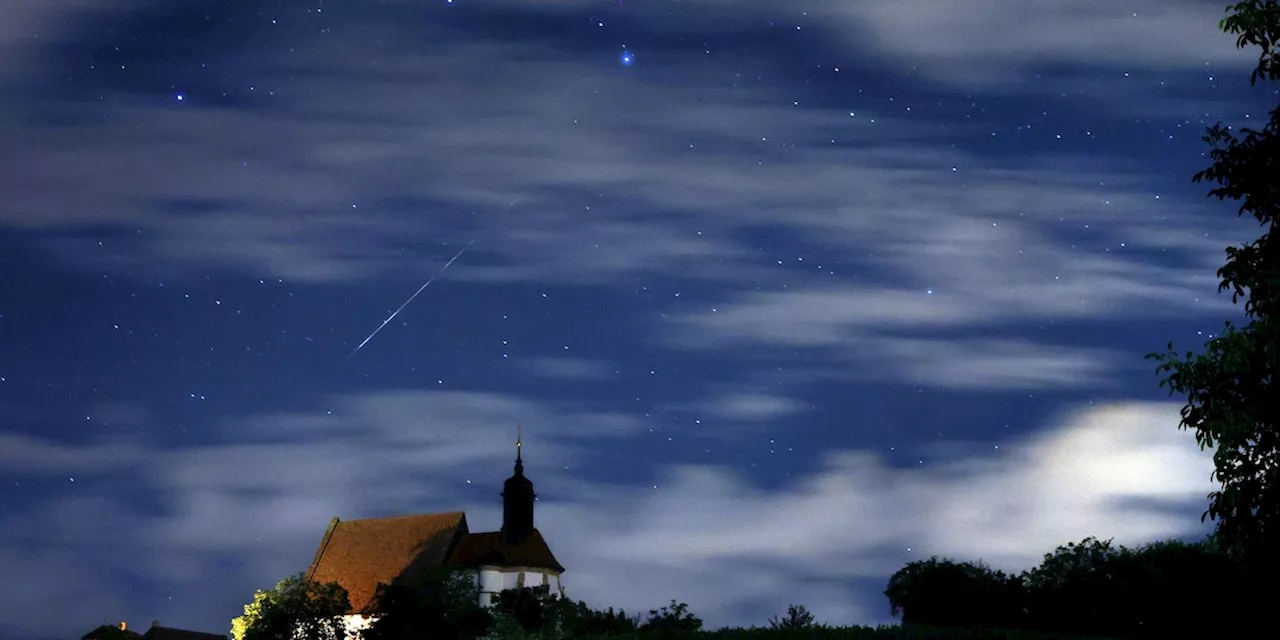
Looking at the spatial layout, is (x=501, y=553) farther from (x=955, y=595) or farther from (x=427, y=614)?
(x=955, y=595)

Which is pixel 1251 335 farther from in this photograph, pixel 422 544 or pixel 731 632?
pixel 422 544

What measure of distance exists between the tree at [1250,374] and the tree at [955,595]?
3806 cm

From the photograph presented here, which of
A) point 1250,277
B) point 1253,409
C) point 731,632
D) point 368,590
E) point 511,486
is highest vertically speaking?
point 511,486

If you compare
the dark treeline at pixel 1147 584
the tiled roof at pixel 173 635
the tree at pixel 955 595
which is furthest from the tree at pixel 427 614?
the tiled roof at pixel 173 635

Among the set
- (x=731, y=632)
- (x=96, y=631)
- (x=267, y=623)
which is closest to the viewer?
(x=731, y=632)

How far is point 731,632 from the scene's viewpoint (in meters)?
39.6

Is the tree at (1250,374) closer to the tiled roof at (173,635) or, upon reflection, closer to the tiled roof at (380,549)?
the tiled roof at (380,549)

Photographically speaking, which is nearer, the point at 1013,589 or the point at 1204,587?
the point at 1204,587

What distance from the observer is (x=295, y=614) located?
12112 centimetres

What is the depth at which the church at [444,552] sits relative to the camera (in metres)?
150

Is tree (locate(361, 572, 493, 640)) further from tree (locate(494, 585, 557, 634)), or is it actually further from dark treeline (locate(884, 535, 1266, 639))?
dark treeline (locate(884, 535, 1266, 639))

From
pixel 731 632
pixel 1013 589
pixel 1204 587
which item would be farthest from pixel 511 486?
pixel 731 632

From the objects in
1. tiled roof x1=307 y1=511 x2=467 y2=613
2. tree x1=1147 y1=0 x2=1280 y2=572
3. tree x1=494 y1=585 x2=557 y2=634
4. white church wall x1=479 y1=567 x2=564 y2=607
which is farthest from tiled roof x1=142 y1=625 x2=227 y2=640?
tree x1=1147 y1=0 x2=1280 y2=572

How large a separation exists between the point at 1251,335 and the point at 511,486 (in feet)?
408
